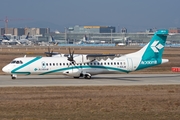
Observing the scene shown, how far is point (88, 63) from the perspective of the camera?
42.8 metres

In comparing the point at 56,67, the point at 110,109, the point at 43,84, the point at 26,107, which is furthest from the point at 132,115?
the point at 56,67

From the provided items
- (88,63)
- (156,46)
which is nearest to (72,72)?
(88,63)

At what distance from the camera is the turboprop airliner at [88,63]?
41.0m

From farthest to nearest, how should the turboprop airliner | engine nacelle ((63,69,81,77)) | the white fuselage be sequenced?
1. engine nacelle ((63,69,81,77))
2. the turboprop airliner
3. the white fuselage

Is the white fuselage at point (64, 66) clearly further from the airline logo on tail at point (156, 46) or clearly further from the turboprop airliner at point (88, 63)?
the airline logo on tail at point (156, 46)

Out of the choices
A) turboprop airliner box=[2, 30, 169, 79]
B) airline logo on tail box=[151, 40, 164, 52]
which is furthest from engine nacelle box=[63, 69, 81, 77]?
airline logo on tail box=[151, 40, 164, 52]

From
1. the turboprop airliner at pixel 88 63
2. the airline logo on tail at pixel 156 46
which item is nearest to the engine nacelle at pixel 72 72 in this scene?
the turboprop airliner at pixel 88 63

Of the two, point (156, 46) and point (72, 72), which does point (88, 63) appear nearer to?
point (72, 72)

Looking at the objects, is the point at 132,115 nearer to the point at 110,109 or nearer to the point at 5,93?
the point at 110,109

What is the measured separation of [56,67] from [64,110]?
18866 mm

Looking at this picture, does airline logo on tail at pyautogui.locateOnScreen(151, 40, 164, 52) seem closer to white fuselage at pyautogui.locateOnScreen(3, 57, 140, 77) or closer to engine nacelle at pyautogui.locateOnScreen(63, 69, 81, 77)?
white fuselage at pyautogui.locateOnScreen(3, 57, 140, 77)

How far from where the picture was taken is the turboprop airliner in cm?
4097

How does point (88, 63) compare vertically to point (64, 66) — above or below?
above

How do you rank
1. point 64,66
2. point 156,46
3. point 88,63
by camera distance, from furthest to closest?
point 156,46
point 88,63
point 64,66
